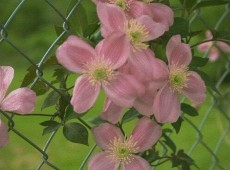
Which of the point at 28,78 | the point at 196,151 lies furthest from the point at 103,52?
the point at 196,151

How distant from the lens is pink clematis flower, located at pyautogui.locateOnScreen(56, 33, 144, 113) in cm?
115

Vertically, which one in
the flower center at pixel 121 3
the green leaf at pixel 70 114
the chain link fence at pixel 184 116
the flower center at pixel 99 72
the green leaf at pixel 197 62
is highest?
the flower center at pixel 121 3

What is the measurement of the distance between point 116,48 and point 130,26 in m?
0.05

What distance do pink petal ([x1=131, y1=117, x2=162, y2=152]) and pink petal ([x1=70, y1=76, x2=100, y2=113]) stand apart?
14 cm

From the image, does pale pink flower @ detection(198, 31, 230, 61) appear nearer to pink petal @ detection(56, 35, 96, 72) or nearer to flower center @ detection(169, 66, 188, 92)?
flower center @ detection(169, 66, 188, 92)

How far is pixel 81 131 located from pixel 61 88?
0.08 metres

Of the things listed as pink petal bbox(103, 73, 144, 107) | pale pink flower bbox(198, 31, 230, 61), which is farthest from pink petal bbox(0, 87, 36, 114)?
pale pink flower bbox(198, 31, 230, 61)

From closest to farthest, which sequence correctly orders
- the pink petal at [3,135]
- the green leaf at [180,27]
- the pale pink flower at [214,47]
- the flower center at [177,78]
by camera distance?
the pink petal at [3,135]
the flower center at [177,78]
the green leaf at [180,27]
the pale pink flower at [214,47]

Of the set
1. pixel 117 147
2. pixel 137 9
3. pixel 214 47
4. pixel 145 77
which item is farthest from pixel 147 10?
pixel 214 47

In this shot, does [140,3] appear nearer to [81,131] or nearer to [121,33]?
[121,33]

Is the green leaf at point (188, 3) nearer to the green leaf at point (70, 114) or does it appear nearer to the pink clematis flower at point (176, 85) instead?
the pink clematis flower at point (176, 85)

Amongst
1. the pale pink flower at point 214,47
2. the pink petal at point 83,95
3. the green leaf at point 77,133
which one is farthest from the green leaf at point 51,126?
the pale pink flower at point 214,47

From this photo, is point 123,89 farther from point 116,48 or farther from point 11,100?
point 11,100

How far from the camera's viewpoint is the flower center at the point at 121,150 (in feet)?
4.06
